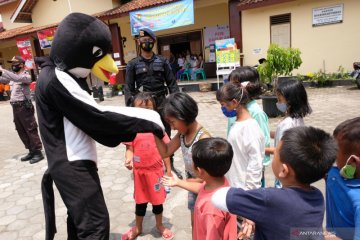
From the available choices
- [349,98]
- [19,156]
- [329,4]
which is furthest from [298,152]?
[329,4]

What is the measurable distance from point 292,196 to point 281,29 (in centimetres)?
1065

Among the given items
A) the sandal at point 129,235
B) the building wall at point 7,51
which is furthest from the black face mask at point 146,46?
the building wall at point 7,51

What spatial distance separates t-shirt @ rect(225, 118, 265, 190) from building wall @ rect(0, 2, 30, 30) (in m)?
20.9

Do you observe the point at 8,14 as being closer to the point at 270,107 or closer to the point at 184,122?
the point at 270,107

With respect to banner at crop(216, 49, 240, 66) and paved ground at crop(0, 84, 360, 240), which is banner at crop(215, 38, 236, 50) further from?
paved ground at crop(0, 84, 360, 240)

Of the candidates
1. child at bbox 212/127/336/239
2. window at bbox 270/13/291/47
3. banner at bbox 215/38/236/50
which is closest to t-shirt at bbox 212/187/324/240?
child at bbox 212/127/336/239

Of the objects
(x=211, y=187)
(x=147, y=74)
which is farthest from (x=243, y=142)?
(x=147, y=74)

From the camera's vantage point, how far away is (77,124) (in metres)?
1.69

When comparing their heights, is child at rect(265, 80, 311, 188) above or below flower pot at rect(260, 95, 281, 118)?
above

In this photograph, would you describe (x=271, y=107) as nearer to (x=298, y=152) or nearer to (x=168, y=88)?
(x=168, y=88)

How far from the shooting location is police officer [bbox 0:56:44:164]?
4.73 meters

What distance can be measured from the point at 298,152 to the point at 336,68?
10.5 m

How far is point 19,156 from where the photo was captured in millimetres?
5543

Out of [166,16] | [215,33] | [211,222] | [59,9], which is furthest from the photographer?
[59,9]
